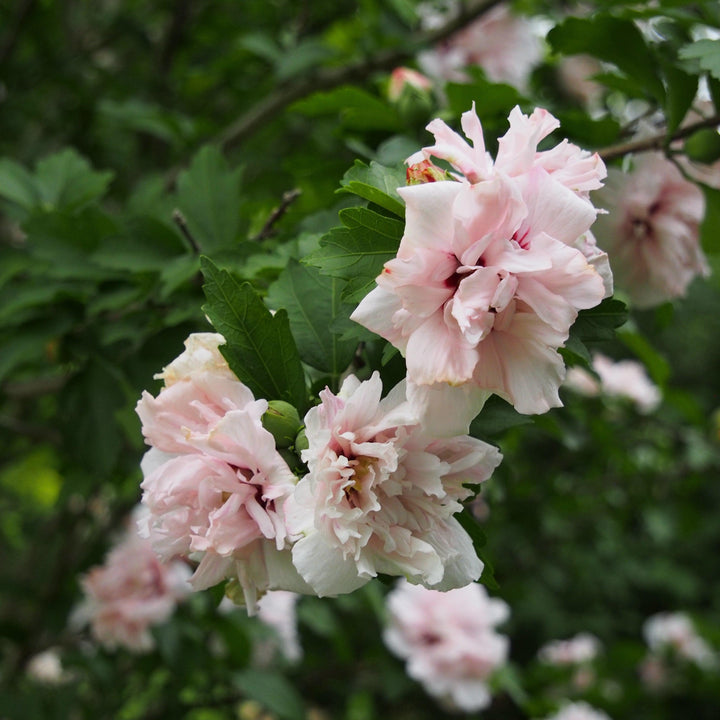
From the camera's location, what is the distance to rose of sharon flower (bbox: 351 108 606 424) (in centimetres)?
52

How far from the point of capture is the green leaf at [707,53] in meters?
0.76

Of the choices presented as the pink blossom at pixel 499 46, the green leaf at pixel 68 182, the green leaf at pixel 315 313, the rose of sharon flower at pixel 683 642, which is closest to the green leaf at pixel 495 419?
the green leaf at pixel 315 313

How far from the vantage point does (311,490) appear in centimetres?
57

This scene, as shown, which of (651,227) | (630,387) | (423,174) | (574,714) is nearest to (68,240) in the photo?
(423,174)

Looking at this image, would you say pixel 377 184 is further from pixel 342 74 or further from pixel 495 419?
pixel 342 74

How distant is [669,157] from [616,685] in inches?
107

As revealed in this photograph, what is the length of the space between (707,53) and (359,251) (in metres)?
0.44

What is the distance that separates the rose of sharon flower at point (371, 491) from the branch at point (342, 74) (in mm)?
1189

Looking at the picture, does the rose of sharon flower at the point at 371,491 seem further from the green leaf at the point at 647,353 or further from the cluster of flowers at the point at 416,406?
the green leaf at the point at 647,353

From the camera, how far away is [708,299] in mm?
5309

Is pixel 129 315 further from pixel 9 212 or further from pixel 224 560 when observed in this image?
pixel 224 560

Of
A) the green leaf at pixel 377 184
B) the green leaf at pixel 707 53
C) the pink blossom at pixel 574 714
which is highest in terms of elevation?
the green leaf at pixel 377 184

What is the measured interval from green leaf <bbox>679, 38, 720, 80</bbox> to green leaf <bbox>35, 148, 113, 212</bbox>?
0.78 metres

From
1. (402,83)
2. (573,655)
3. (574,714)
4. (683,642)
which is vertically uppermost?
(402,83)
